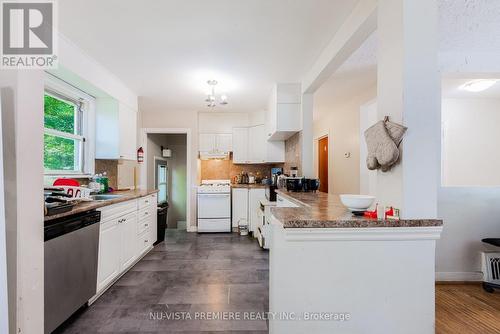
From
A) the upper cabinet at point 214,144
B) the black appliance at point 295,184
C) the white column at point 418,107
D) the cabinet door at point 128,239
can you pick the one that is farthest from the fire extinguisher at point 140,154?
the white column at point 418,107

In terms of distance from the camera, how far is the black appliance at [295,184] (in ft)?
9.98

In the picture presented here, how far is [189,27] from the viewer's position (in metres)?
2.04

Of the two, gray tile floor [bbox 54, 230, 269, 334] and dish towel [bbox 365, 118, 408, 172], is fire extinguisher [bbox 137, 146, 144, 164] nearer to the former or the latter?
gray tile floor [bbox 54, 230, 269, 334]

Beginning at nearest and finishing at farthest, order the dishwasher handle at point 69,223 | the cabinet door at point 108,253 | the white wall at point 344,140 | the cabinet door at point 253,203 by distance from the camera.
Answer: the dishwasher handle at point 69,223
the cabinet door at point 108,253
the white wall at point 344,140
the cabinet door at point 253,203

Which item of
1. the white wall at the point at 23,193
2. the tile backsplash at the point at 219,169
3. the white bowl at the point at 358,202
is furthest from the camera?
the tile backsplash at the point at 219,169

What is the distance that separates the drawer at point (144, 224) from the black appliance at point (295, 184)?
197 cm

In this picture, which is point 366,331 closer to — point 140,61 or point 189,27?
point 189,27

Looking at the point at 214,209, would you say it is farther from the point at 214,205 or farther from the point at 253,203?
the point at 253,203

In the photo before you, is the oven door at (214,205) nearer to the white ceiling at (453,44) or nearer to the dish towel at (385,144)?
the white ceiling at (453,44)

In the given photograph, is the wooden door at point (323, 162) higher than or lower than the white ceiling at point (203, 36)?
lower

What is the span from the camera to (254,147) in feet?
16.0

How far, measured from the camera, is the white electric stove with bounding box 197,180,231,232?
452cm

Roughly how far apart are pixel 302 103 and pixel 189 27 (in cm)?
182

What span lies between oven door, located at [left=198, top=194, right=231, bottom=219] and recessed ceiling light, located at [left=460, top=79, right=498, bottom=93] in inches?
158
